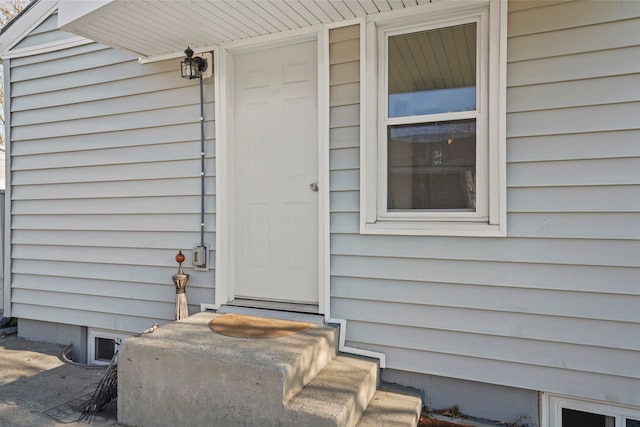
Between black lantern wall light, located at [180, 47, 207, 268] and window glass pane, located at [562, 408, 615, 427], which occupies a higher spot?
black lantern wall light, located at [180, 47, 207, 268]

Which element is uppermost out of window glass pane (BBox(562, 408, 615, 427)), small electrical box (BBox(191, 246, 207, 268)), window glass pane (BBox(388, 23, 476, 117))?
window glass pane (BBox(388, 23, 476, 117))

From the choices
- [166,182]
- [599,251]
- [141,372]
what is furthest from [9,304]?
[599,251]

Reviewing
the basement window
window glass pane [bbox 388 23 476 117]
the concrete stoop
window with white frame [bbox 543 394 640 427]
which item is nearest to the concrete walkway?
the basement window

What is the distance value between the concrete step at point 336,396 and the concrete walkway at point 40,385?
1.21 metres

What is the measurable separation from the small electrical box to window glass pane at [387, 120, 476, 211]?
1.46 m

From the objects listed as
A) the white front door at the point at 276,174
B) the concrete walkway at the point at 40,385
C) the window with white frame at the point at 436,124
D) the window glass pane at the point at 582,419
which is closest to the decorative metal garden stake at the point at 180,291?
the white front door at the point at 276,174

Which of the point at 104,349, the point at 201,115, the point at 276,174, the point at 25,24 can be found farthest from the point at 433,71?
the point at 25,24

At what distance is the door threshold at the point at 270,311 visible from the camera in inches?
108

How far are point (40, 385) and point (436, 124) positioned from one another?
3295mm

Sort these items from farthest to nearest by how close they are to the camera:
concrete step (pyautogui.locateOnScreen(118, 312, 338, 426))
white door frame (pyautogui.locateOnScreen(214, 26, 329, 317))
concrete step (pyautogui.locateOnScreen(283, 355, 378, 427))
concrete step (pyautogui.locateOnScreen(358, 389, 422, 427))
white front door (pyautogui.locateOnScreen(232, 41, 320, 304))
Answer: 1. white door frame (pyautogui.locateOnScreen(214, 26, 329, 317))
2. white front door (pyautogui.locateOnScreen(232, 41, 320, 304))
3. concrete step (pyautogui.locateOnScreen(358, 389, 422, 427))
4. concrete step (pyautogui.locateOnScreen(118, 312, 338, 426))
5. concrete step (pyautogui.locateOnScreen(283, 355, 378, 427))

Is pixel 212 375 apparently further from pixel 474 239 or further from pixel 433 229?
pixel 474 239

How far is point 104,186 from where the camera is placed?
11.6 ft

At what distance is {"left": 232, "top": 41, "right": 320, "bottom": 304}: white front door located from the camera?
9.48ft

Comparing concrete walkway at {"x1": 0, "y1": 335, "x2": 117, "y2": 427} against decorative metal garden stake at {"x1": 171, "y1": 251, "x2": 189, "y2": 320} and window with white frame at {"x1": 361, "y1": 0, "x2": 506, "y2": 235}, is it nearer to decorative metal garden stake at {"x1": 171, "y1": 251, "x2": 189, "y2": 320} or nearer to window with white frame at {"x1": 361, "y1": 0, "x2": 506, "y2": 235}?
decorative metal garden stake at {"x1": 171, "y1": 251, "x2": 189, "y2": 320}
